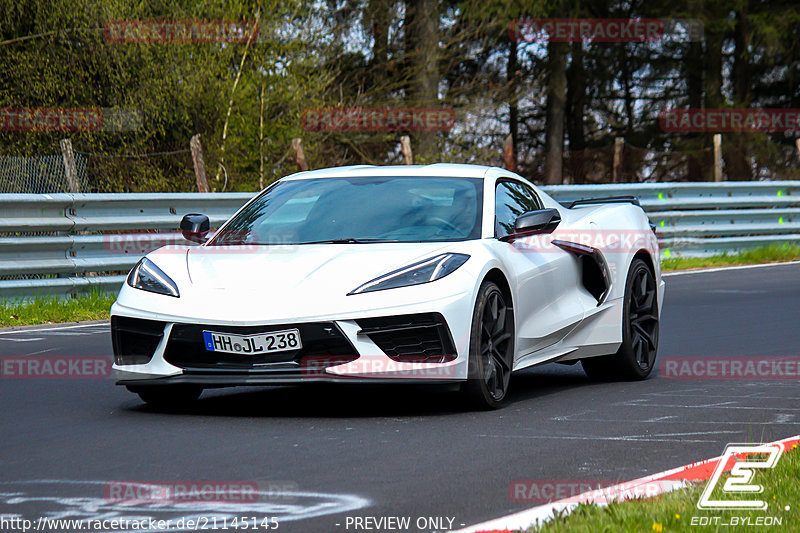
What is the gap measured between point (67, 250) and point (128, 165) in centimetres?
651

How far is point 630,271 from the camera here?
873 centimetres

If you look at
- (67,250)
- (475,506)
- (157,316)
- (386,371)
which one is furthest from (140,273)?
(67,250)

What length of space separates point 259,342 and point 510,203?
211 centimetres

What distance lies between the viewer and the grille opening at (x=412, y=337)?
6629 millimetres

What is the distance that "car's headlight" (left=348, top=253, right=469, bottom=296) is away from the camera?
6.71 m

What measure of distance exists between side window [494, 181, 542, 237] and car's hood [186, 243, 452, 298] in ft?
2.27

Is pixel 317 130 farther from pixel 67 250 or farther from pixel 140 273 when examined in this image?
pixel 140 273

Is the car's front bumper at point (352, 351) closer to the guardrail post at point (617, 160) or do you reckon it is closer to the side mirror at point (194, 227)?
the side mirror at point (194, 227)

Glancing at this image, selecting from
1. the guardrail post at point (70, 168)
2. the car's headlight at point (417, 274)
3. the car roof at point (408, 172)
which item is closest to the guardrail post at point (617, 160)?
the guardrail post at point (70, 168)

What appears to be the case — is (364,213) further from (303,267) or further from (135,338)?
(135,338)

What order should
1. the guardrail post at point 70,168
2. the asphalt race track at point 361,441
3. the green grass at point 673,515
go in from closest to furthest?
1. the green grass at point 673,515
2. the asphalt race track at point 361,441
3. the guardrail post at point 70,168

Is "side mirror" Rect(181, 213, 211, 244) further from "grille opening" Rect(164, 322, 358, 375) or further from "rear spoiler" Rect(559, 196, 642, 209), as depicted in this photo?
"rear spoiler" Rect(559, 196, 642, 209)

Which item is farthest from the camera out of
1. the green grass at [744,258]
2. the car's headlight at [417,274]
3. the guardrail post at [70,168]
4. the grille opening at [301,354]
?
the green grass at [744,258]

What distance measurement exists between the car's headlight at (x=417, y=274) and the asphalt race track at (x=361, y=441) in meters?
0.67
